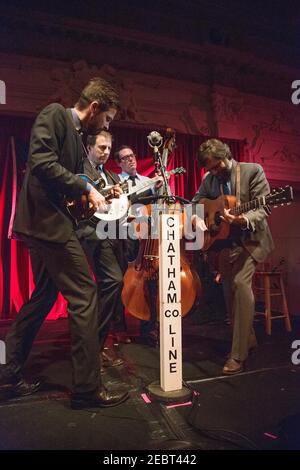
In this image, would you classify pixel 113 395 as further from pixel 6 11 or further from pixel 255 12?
pixel 255 12

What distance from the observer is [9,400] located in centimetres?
180

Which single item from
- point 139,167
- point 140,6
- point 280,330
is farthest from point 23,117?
point 280,330

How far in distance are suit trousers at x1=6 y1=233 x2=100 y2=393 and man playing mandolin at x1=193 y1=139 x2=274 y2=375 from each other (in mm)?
1062

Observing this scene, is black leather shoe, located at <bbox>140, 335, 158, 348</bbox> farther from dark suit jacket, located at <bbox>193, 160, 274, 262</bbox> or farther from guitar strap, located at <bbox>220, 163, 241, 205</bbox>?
guitar strap, located at <bbox>220, 163, 241, 205</bbox>

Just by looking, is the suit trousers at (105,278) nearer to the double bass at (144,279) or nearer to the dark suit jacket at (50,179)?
the double bass at (144,279)

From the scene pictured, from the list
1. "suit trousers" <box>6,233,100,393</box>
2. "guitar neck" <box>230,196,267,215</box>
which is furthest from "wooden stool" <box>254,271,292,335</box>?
"suit trousers" <box>6,233,100,393</box>

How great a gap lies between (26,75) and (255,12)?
4342 millimetres

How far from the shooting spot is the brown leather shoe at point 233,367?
2.23 metres

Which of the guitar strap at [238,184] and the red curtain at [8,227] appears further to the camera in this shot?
the red curtain at [8,227]

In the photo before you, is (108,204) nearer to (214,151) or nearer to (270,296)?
(214,151)

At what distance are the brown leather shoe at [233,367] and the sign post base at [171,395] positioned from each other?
46cm

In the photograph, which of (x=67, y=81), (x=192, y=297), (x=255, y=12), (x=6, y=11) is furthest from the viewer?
(x=255, y=12)

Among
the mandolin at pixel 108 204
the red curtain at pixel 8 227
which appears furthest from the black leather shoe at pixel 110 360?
the red curtain at pixel 8 227

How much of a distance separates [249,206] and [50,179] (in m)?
1.53
